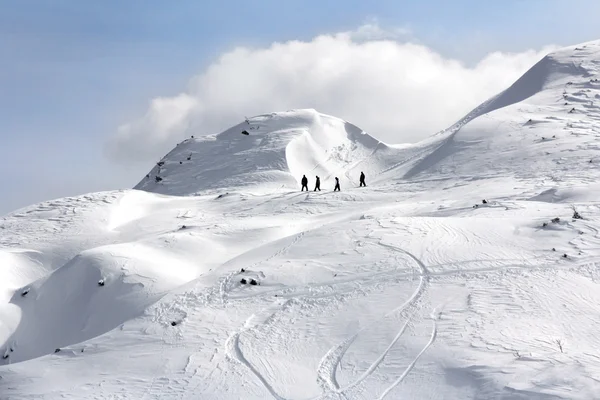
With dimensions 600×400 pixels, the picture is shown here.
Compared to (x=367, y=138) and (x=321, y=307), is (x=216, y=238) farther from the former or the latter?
(x=367, y=138)

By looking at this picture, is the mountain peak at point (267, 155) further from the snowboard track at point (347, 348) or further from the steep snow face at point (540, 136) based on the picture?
the snowboard track at point (347, 348)

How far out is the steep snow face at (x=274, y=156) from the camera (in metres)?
41.6

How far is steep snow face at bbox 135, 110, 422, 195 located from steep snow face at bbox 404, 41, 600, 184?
26.5 feet

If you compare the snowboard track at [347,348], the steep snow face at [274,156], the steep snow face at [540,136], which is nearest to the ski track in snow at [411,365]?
the snowboard track at [347,348]

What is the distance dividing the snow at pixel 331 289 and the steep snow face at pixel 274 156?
773cm

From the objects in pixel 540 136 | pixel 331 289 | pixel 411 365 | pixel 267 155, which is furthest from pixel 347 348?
pixel 267 155

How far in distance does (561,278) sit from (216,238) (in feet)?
43.0

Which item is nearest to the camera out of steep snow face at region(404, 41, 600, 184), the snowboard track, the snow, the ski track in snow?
the ski track in snow

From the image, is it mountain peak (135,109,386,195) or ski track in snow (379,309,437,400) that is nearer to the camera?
ski track in snow (379,309,437,400)

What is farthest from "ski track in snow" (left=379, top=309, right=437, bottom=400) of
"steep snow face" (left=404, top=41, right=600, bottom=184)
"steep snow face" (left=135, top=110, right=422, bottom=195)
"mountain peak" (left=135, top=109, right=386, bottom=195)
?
"mountain peak" (left=135, top=109, right=386, bottom=195)

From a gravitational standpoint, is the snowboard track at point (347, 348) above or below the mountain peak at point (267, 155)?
below

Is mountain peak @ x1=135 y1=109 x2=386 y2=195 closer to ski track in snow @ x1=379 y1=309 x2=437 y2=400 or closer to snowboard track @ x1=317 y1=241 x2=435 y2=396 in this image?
snowboard track @ x1=317 y1=241 x2=435 y2=396

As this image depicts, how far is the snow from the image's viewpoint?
12.2 metres

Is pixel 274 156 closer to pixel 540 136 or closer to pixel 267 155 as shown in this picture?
pixel 267 155
